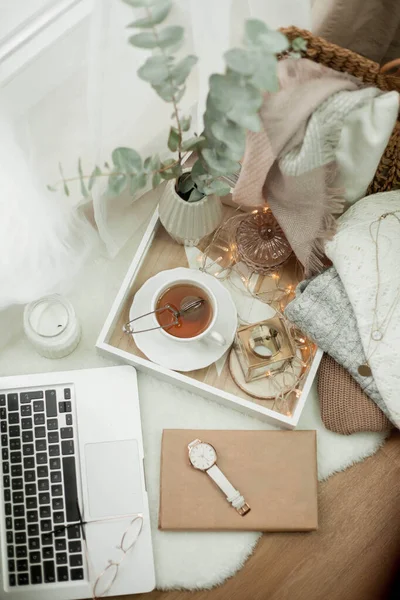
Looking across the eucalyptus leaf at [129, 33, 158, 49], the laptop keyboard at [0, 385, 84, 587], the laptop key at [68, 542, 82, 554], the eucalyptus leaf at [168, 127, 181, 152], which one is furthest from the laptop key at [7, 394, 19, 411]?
the eucalyptus leaf at [129, 33, 158, 49]

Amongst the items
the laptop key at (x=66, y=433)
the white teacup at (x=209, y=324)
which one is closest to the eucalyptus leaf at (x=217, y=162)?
the white teacup at (x=209, y=324)

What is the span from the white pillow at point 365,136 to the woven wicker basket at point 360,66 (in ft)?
0.20

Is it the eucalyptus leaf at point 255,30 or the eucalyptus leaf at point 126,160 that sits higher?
the eucalyptus leaf at point 255,30

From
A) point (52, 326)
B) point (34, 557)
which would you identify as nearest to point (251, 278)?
point (52, 326)

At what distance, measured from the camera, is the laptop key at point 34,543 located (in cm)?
90

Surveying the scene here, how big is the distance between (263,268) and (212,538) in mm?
422

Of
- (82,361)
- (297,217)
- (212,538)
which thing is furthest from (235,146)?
(212,538)

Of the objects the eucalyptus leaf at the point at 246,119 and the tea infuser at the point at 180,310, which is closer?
the eucalyptus leaf at the point at 246,119

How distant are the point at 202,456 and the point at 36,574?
0.95 ft

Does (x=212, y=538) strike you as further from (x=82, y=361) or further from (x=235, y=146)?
(x=235, y=146)

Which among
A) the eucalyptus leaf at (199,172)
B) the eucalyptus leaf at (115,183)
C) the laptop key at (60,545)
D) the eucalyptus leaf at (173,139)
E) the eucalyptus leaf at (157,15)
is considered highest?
the eucalyptus leaf at (157,15)

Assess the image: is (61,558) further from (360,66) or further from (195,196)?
(360,66)

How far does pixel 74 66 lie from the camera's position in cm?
88

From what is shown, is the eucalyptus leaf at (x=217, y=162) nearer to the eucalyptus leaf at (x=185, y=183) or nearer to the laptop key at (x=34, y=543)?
the eucalyptus leaf at (x=185, y=183)
